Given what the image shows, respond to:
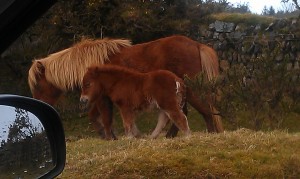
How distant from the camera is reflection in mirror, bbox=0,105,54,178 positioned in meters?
1.05

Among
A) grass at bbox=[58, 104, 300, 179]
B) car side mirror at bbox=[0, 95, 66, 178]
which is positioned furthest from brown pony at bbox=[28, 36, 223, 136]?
car side mirror at bbox=[0, 95, 66, 178]

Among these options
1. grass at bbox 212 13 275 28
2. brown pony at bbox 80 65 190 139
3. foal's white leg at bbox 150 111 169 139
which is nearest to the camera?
brown pony at bbox 80 65 190 139

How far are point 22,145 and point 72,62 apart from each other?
308cm

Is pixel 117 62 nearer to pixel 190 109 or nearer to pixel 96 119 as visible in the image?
pixel 96 119

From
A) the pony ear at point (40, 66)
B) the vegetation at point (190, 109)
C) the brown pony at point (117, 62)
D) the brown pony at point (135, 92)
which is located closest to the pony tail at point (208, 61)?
the brown pony at point (117, 62)

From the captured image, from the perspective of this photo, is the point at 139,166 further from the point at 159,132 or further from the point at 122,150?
the point at 159,132

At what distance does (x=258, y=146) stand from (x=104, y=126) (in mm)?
1427

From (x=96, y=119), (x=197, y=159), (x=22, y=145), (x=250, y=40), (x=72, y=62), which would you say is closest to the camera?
(x=22, y=145)

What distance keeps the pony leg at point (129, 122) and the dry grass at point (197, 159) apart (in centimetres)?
70

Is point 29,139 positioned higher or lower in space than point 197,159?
higher

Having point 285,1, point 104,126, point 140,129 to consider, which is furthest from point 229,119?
point 285,1

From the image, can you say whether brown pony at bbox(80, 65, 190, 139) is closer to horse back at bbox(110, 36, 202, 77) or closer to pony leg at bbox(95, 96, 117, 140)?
pony leg at bbox(95, 96, 117, 140)

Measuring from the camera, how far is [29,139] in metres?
1.12

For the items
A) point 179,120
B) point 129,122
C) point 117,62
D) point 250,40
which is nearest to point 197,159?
point 179,120
